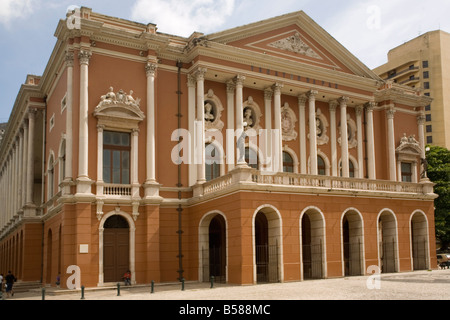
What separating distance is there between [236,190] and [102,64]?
11063 mm

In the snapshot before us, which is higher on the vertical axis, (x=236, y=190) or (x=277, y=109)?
(x=277, y=109)

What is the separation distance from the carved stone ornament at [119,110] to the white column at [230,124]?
6138mm

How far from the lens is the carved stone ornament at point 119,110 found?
30625 mm

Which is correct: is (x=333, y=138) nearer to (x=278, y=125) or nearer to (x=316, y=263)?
(x=278, y=125)

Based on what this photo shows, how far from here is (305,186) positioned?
1166 inches

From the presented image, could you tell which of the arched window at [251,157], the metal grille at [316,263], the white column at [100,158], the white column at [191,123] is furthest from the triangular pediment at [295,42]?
the metal grille at [316,263]

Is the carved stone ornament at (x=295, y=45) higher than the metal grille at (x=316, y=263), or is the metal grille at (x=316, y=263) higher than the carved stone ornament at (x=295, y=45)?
the carved stone ornament at (x=295, y=45)

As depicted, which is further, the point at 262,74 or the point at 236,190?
the point at 262,74

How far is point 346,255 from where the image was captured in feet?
115

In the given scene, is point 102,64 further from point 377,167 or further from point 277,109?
point 377,167

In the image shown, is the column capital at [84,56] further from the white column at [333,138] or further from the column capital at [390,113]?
the column capital at [390,113]

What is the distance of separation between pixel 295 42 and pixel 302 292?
810 inches

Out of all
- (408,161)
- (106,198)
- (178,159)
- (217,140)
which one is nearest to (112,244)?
→ (106,198)

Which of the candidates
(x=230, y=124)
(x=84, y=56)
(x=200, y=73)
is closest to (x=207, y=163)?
(x=230, y=124)
